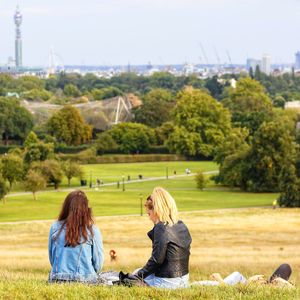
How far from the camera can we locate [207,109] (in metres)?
97.4

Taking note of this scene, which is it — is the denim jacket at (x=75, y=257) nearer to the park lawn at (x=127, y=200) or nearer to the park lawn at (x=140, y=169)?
the park lawn at (x=127, y=200)

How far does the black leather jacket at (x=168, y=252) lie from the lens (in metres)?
10.8

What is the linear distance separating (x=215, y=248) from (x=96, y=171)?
5420cm

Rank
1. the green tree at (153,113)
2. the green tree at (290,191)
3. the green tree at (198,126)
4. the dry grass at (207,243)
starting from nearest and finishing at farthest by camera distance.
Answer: the dry grass at (207,243), the green tree at (290,191), the green tree at (198,126), the green tree at (153,113)

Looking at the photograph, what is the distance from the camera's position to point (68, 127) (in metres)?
103

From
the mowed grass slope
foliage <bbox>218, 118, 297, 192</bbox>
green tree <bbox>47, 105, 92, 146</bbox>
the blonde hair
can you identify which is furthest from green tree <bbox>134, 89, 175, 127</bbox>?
the blonde hair

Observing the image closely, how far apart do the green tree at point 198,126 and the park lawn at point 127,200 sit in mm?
20136

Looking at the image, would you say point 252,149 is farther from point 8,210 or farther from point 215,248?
point 215,248

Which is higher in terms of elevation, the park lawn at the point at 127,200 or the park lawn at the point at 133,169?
the park lawn at the point at 133,169

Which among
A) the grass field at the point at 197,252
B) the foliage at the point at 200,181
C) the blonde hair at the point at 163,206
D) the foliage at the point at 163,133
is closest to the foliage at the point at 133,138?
the foliage at the point at 163,133

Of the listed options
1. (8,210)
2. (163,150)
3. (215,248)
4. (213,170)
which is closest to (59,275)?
(215,248)

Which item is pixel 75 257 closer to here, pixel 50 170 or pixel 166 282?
pixel 166 282

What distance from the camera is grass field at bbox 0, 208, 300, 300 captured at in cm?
1026

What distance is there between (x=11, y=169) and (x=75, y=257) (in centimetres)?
5518
